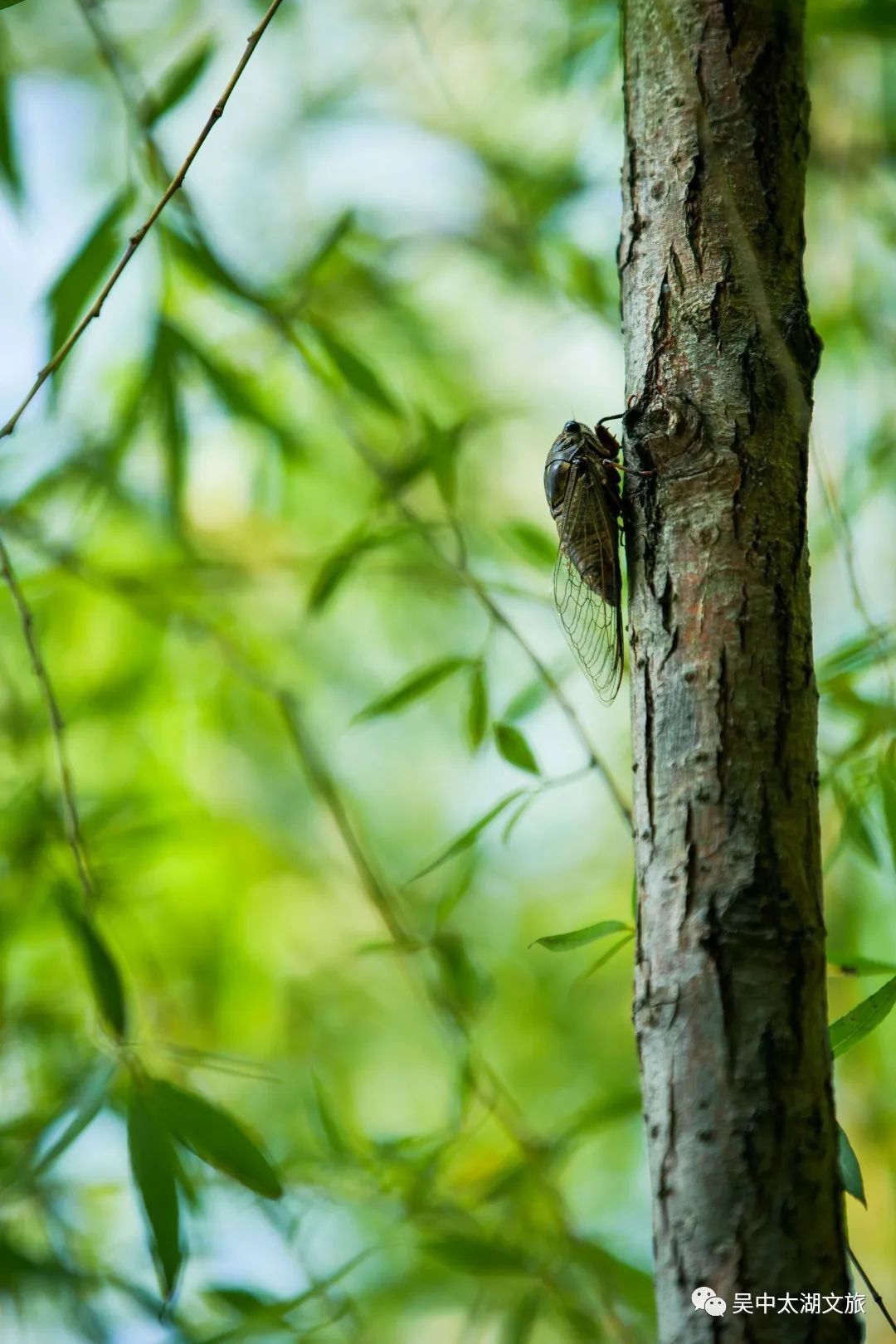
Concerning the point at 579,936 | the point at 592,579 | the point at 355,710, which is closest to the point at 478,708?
the point at 592,579

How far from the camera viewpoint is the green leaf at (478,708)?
51.5 inches

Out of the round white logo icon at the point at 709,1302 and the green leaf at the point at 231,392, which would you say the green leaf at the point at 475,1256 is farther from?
the green leaf at the point at 231,392

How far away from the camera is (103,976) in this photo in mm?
1168

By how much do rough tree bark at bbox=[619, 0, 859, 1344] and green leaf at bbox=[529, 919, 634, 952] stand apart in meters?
0.16

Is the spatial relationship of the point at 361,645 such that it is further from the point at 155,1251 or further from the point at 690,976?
the point at 690,976

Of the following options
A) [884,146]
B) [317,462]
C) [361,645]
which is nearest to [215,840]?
[361,645]

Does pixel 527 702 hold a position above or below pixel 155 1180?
above

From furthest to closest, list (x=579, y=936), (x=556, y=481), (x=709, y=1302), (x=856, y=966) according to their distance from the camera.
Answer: (x=556, y=481)
(x=856, y=966)
(x=579, y=936)
(x=709, y=1302)

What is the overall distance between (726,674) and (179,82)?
3.54 ft

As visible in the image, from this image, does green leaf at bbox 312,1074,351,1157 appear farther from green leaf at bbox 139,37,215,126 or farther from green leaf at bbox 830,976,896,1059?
green leaf at bbox 139,37,215,126

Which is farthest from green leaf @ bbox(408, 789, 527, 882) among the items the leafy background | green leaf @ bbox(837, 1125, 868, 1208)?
green leaf @ bbox(837, 1125, 868, 1208)

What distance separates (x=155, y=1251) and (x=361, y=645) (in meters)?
1.83

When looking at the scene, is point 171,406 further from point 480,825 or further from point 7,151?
point 480,825

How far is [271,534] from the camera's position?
2.66 metres
